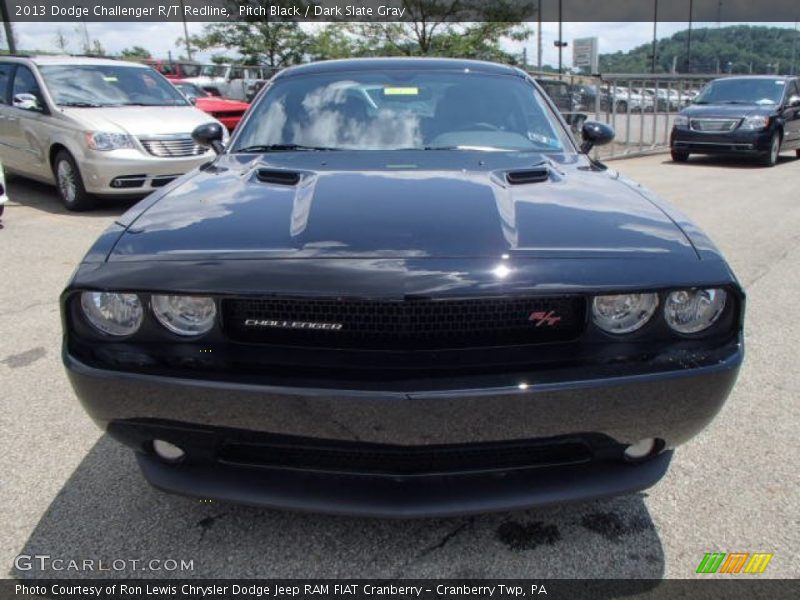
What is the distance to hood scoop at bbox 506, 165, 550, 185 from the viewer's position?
8.21 ft

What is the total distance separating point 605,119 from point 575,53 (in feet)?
93.0

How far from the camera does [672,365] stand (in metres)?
1.87

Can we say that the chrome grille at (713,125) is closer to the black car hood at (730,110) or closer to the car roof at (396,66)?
the black car hood at (730,110)

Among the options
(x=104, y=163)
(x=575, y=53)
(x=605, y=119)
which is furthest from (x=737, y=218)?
(x=575, y=53)

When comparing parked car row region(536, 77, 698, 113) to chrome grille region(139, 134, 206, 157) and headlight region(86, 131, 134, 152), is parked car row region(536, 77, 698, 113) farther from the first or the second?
headlight region(86, 131, 134, 152)

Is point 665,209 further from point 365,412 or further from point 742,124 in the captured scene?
point 742,124

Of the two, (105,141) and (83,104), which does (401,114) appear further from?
(83,104)

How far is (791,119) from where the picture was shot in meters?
13.9

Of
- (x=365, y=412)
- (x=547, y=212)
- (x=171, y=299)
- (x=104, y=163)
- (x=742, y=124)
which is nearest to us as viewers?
(x=365, y=412)

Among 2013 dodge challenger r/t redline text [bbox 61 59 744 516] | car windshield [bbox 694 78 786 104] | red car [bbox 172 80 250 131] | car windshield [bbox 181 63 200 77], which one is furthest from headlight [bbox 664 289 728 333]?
car windshield [bbox 181 63 200 77]

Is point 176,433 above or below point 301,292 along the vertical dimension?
below

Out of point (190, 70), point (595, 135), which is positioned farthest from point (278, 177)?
point (190, 70)

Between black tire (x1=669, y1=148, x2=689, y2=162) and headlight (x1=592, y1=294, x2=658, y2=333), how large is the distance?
13.1 metres

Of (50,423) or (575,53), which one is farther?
(575,53)
